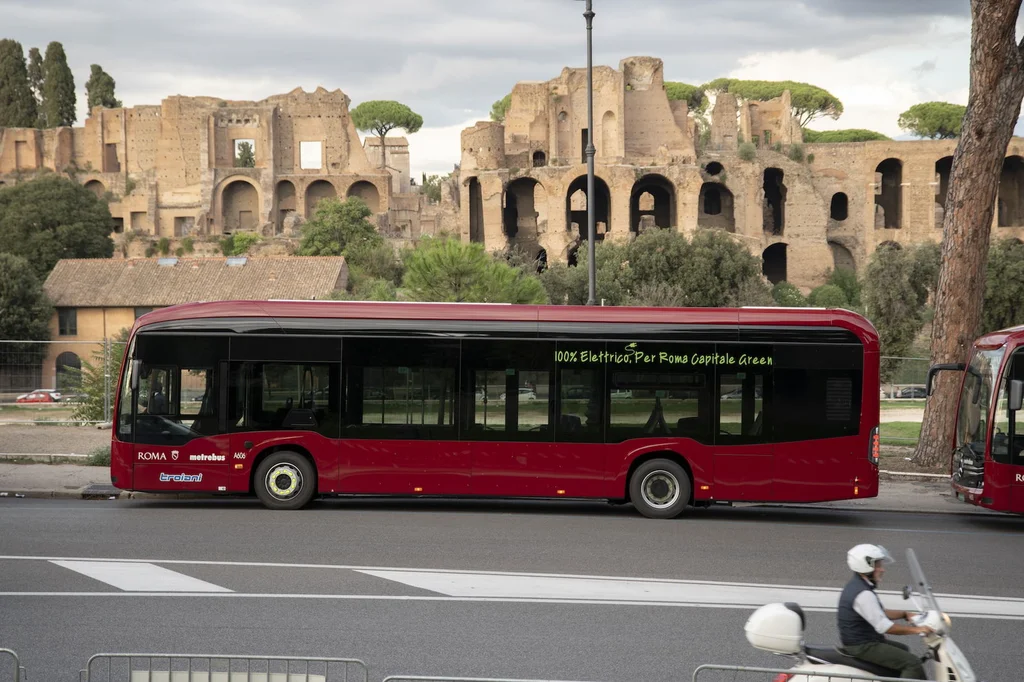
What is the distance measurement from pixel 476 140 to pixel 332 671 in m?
70.1

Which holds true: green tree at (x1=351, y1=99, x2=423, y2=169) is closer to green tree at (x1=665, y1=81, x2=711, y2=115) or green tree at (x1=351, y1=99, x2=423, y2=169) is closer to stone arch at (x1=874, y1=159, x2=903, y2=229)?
green tree at (x1=665, y1=81, x2=711, y2=115)

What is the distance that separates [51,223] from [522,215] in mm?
32723

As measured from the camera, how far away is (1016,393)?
1345cm

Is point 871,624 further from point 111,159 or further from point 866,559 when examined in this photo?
point 111,159

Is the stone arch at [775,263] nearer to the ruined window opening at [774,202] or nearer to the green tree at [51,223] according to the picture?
the ruined window opening at [774,202]

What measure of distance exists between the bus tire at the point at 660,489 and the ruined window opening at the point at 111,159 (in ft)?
316

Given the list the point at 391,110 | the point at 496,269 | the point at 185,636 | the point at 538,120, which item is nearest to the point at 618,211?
the point at 538,120

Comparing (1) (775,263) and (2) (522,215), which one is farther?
(1) (775,263)

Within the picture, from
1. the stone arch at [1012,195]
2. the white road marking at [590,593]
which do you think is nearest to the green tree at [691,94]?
the stone arch at [1012,195]

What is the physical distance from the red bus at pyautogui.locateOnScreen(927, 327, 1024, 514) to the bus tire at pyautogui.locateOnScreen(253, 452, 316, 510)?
324 inches

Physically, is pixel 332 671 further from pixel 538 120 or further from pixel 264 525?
pixel 538 120

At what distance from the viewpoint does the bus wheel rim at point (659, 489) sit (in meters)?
14.0

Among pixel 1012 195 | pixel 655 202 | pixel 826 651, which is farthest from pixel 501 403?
pixel 1012 195

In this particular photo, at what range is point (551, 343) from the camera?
1415 cm
